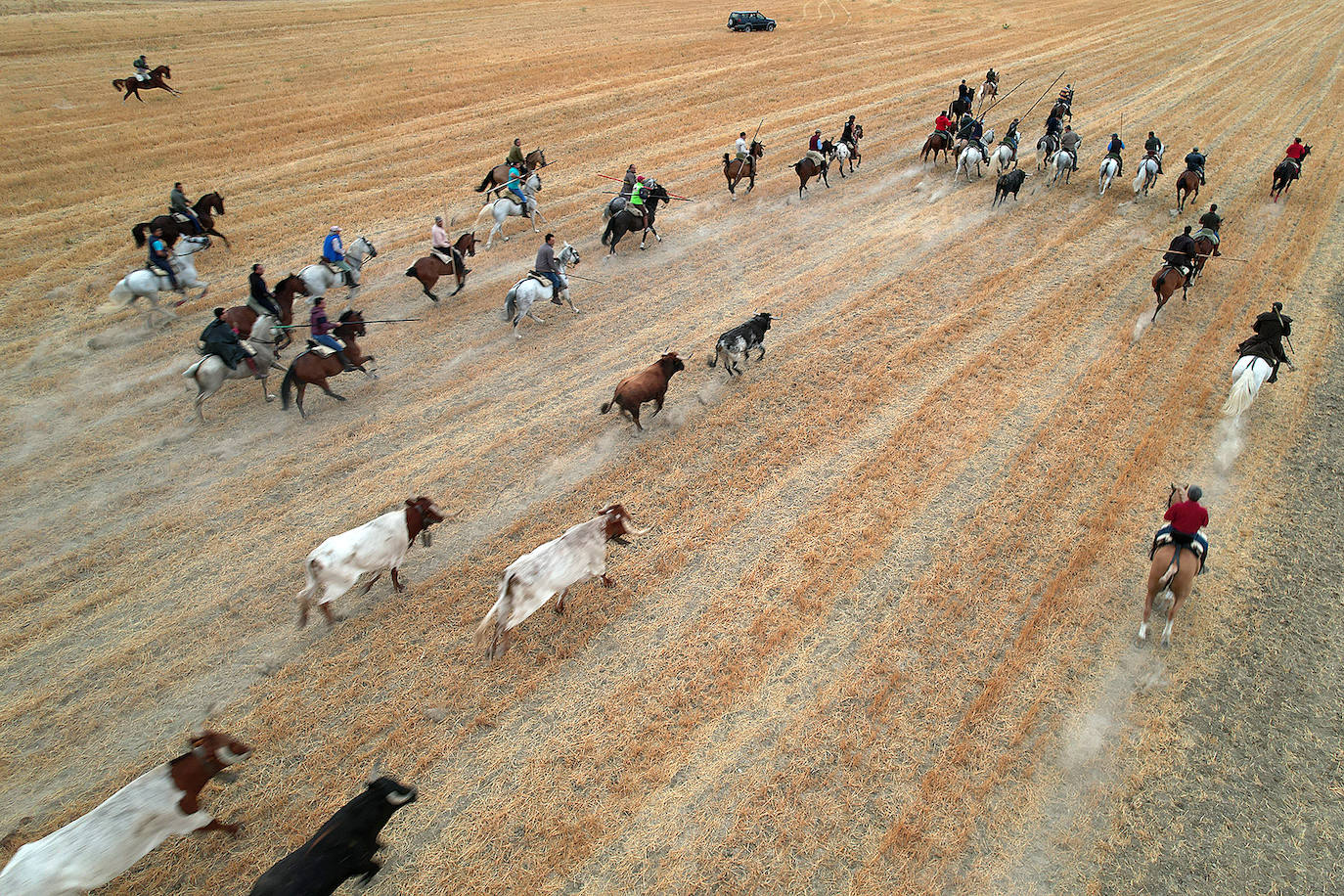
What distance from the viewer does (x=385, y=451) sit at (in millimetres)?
11625

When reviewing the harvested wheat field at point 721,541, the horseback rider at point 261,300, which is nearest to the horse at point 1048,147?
the harvested wheat field at point 721,541

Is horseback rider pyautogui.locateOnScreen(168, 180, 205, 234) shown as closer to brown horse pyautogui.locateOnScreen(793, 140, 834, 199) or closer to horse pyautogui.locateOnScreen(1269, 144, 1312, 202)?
brown horse pyautogui.locateOnScreen(793, 140, 834, 199)

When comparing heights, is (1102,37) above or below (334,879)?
above

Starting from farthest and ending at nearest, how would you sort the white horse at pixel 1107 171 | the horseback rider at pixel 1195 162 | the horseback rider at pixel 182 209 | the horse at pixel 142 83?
the horse at pixel 142 83, the white horse at pixel 1107 171, the horseback rider at pixel 1195 162, the horseback rider at pixel 182 209

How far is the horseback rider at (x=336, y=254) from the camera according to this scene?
49.9 feet

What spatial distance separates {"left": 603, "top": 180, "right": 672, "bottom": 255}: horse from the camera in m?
17.6

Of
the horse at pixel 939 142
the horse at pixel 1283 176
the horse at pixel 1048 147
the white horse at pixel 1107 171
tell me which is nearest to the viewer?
the horse at pixel 1283 176

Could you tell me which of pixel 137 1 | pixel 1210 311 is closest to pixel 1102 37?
pixel 1210 311

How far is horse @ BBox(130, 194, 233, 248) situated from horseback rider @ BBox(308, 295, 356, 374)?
597cm

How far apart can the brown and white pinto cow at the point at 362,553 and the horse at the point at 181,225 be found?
1174 centimetres

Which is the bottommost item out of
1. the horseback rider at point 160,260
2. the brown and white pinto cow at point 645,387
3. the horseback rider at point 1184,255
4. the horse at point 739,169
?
the horseback rider at point 1184,255

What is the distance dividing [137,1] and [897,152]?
156ft

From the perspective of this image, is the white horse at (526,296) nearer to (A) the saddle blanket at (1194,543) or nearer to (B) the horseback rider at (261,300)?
(B) the horseback rider at (261,300)

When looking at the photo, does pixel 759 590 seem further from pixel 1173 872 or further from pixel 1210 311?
pixel 1210 311
